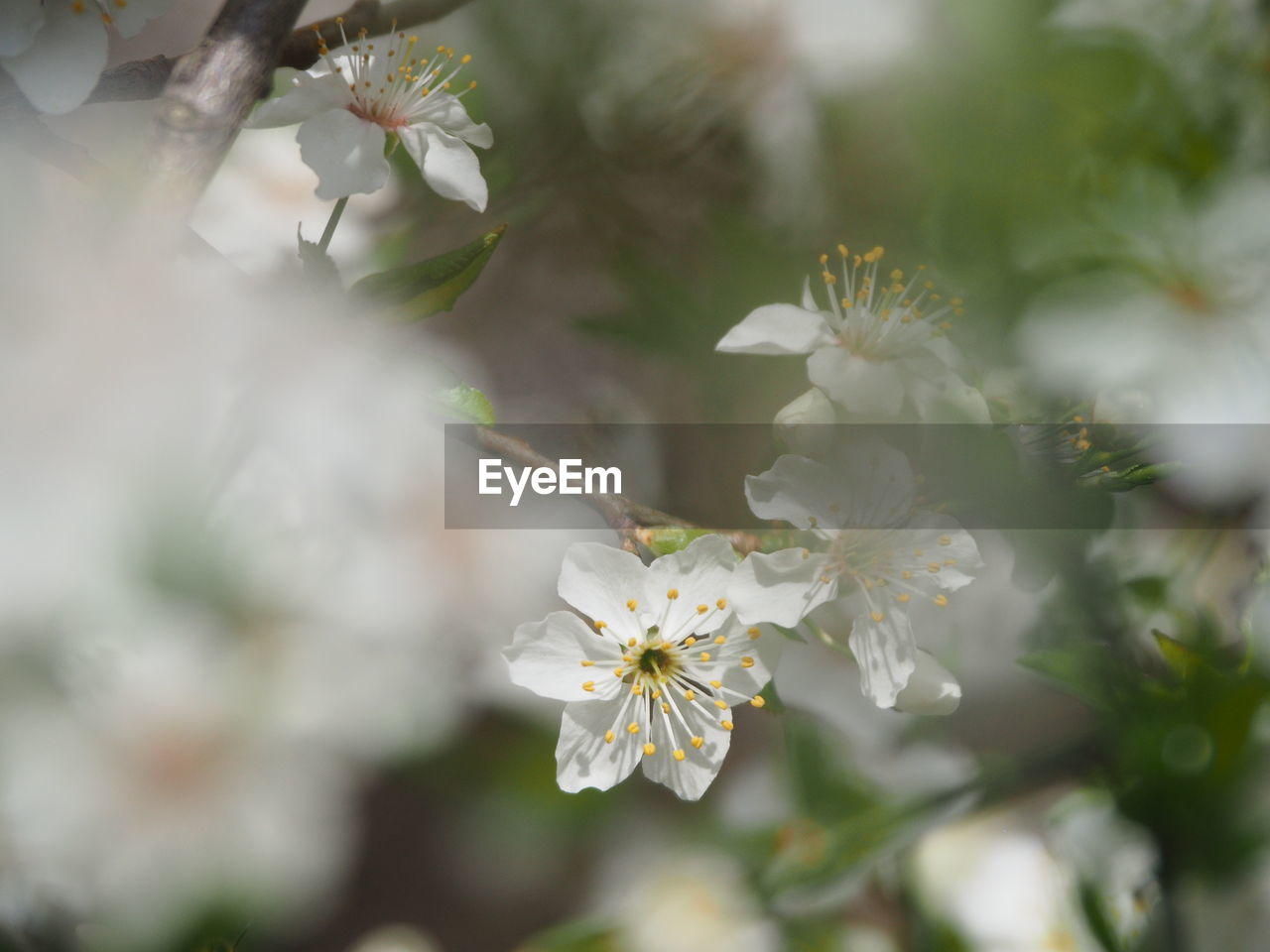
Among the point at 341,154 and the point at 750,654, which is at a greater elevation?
the point at 341,154

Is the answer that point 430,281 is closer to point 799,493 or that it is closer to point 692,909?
point 799,493

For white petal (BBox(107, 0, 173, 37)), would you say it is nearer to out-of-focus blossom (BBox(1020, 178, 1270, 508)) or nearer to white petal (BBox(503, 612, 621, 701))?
white petal (BBox(503, 612, 621, 701))

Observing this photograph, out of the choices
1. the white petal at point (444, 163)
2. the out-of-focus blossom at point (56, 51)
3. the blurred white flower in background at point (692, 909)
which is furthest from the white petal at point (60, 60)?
the blurred white flower in background at point (692, 909)

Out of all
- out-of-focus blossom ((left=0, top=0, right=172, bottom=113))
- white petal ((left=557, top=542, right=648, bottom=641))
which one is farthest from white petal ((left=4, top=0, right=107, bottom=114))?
white petal ((left=557, top=542, right=648, bottom=641))

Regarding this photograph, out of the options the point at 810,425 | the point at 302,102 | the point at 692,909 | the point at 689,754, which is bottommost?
the point at 692,909

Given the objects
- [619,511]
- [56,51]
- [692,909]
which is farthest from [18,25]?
[692,909]

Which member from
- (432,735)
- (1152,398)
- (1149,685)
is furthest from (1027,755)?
(432,735)
